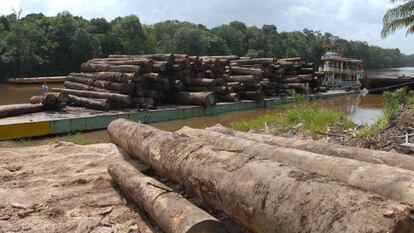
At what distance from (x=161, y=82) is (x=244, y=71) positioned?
6.18m

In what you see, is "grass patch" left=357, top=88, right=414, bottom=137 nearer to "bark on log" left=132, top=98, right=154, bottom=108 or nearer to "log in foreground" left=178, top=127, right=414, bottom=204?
"log in foreground" left=178, top=127, right=414, bottom=204

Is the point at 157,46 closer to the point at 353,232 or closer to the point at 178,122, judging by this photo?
the point at 178,122

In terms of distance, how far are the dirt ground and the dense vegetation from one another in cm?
3730

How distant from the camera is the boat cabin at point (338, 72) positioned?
37375mm

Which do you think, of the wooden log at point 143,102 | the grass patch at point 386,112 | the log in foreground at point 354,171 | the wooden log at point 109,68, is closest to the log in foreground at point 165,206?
the log in foreground at point 354,171

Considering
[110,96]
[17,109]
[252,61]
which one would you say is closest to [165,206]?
[17,109]

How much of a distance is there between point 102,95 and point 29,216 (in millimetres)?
12359

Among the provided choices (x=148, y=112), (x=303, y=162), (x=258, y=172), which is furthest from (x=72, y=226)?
(x=148, y=112)

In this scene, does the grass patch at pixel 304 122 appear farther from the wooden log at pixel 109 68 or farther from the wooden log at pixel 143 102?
the wooden log at pixel 109 68

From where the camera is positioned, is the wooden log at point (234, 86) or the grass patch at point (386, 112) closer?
the grass patch at point (386, 112)

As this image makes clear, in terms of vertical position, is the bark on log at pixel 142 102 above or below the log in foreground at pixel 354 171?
below

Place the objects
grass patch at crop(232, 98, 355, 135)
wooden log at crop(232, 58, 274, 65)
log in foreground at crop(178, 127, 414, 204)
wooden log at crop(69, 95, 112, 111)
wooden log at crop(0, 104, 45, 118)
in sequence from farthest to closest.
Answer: wooden log at crop(232, 58, 274, 65), wooden log at crop(69, 95, 112, 111), wooden log at crop(0, 104, 45, 118), grass patch at crop(232, 98, 355, 135), log in foreground at crop(178, 127, 414, 204)

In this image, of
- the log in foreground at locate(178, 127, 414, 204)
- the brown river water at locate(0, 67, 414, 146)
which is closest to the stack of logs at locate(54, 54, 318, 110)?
the brown river water at locate(0, 67, 414, 146)

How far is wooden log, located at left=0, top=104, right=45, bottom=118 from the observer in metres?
14.5
